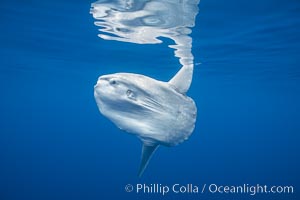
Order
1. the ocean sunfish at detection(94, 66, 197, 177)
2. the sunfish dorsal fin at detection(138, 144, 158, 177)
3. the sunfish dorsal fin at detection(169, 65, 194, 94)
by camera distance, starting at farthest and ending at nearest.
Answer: the sunfish dorsal fin at detection(169, 65, 194, 94) < the sunfish dorsal fin at detection(138, 144, 158, 177) < the ocean sunfish at detection(94, 66, 197, 177)

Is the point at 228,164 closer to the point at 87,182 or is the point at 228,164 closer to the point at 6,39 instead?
the point at 87,182

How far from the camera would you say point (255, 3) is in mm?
7887

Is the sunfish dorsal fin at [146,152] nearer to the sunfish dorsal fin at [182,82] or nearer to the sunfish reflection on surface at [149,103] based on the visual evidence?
the sunfish reflection on surface at [149,103]

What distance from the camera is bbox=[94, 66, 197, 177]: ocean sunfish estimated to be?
4160 mm

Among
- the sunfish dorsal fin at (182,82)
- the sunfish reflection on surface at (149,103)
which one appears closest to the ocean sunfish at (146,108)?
the sunfish reflection on surface at (149,103)

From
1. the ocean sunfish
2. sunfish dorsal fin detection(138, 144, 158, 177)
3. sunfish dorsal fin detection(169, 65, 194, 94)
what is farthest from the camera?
sunfish dorsal fin detection(169, 65, 194, 94)

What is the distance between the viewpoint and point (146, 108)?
4375 millimetres

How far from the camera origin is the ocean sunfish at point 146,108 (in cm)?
416

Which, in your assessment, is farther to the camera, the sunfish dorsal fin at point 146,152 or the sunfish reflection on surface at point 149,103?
the sunfish dorsal fin at point 146,152

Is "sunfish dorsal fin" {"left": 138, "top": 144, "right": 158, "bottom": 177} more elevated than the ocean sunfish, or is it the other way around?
the ocean sunfish

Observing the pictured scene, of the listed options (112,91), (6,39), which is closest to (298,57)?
(112,91)

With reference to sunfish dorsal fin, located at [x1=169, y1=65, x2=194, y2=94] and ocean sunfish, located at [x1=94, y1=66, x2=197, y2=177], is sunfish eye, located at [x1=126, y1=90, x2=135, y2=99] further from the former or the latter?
sunfish dorsal fin, located at [x1=169, y1=65, x2=194, y2=94]

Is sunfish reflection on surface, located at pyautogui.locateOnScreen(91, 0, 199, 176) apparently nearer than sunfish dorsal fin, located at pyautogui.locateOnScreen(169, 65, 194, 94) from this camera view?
Yes

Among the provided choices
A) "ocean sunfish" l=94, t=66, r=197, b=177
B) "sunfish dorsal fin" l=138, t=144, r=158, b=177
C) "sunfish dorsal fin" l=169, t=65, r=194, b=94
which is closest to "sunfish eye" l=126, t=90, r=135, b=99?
"ocean sunfish" l=94, t=66, r=197, b=177
